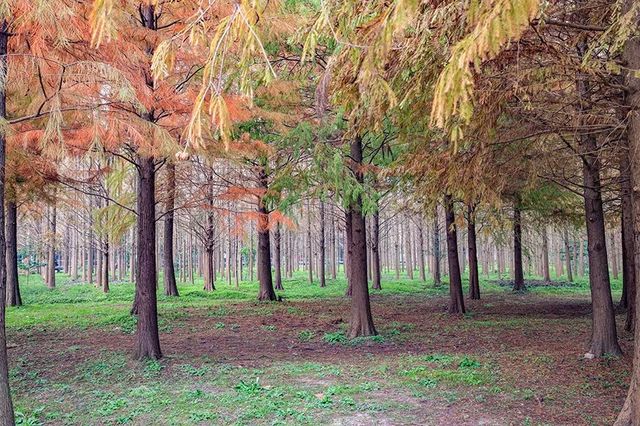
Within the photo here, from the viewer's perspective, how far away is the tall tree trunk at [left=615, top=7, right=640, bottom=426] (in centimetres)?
378

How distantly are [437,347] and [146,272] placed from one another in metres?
5.16

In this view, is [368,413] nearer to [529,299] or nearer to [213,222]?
[529,299]

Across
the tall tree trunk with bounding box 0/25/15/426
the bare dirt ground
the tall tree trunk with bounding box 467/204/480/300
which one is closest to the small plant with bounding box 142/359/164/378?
the bare dirt ground

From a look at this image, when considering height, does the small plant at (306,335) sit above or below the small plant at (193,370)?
below

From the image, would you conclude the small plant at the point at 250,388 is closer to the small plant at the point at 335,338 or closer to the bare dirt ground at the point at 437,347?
the bare dirt ground at the point at 437,347

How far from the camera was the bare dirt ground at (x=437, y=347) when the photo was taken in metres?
4.93

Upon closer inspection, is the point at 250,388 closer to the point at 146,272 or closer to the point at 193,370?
the point at 193,370

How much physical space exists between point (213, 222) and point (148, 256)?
41.8 feet

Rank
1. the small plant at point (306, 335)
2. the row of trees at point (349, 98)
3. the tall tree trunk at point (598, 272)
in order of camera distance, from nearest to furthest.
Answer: the row of trees at point (349, 98) → the tall tree trunk at point (598, 272) → the small plant at point (306, 335)

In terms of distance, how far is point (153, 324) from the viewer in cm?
755

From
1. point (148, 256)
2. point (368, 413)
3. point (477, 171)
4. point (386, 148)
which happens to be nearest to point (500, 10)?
point (477, 171)

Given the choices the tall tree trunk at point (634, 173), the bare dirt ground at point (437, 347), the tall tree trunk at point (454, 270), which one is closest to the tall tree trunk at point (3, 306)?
the bare dirt ground at point (437, 347)

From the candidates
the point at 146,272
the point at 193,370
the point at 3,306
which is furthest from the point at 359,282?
the point at 3,306

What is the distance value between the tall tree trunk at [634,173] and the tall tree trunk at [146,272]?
6.26 m
